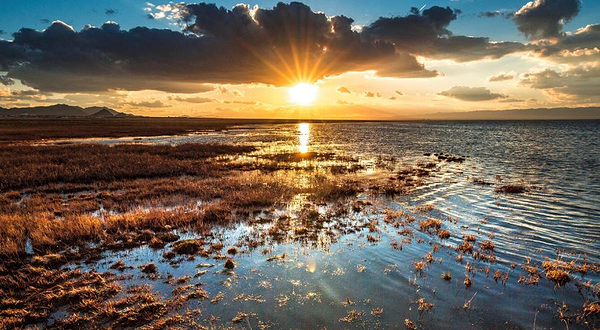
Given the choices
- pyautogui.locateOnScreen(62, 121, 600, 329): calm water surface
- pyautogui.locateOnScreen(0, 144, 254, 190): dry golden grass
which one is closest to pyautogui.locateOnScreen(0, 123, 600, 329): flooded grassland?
pyautogui.locateOnScreen(62, 121, 600, 329): calm water surface

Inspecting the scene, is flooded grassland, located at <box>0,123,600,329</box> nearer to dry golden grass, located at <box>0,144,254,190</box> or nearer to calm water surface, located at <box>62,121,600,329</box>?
calm water surface, located at <box>62,121,600,329</box>

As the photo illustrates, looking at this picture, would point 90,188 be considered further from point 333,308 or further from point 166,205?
point 333,308

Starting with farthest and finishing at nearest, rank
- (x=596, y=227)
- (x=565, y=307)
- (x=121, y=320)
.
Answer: (x=596, y=227), (x=565, y=307), (x=121, y=320)

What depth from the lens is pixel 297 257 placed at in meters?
11.9

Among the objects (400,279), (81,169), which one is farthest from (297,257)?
(81,169)

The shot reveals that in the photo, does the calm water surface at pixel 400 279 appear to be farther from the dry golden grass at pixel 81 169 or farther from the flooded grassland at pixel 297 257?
the dry golden grass at pixel 81 169

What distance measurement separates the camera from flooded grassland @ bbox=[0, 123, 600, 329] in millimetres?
8266

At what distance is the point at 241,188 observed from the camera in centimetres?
2361

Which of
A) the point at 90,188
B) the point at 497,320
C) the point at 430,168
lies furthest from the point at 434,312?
the point at 430,168

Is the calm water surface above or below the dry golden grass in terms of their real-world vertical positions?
below

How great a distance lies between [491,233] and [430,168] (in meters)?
22.1

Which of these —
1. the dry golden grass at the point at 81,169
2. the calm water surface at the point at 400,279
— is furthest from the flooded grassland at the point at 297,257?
the dry golden grass at the point at 81,169

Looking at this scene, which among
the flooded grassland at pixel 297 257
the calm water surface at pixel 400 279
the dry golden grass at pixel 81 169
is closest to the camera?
the calm water surface at pixel 400 279

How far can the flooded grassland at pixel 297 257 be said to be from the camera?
827cm
